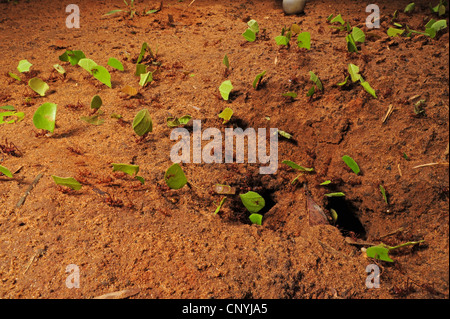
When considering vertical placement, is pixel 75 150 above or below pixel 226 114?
below

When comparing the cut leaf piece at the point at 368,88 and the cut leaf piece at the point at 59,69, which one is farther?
the cut leaf piece at the point at 59,69

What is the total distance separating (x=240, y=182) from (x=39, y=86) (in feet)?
7.03

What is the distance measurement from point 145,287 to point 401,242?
144cm

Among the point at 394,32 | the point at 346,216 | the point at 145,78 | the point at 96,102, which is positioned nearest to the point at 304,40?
the point at 394,32

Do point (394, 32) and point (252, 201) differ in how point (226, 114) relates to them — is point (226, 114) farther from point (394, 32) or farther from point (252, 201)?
point (394, 32)

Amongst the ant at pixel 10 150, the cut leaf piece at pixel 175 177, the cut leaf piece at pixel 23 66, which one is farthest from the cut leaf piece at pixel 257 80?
the cut leaf piece at pixel 23 66

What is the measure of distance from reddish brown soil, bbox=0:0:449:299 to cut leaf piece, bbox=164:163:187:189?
0.16 meters

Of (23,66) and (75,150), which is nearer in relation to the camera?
(75,150)

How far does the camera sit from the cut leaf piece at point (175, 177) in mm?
1868

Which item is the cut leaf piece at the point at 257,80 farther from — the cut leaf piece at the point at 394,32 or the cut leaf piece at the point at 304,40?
the cut leaf piece at the point at 394,32

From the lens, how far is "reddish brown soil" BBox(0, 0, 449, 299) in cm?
164

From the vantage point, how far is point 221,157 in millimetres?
2404

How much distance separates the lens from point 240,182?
2311mm

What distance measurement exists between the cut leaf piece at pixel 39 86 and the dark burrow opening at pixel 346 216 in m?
2.73
